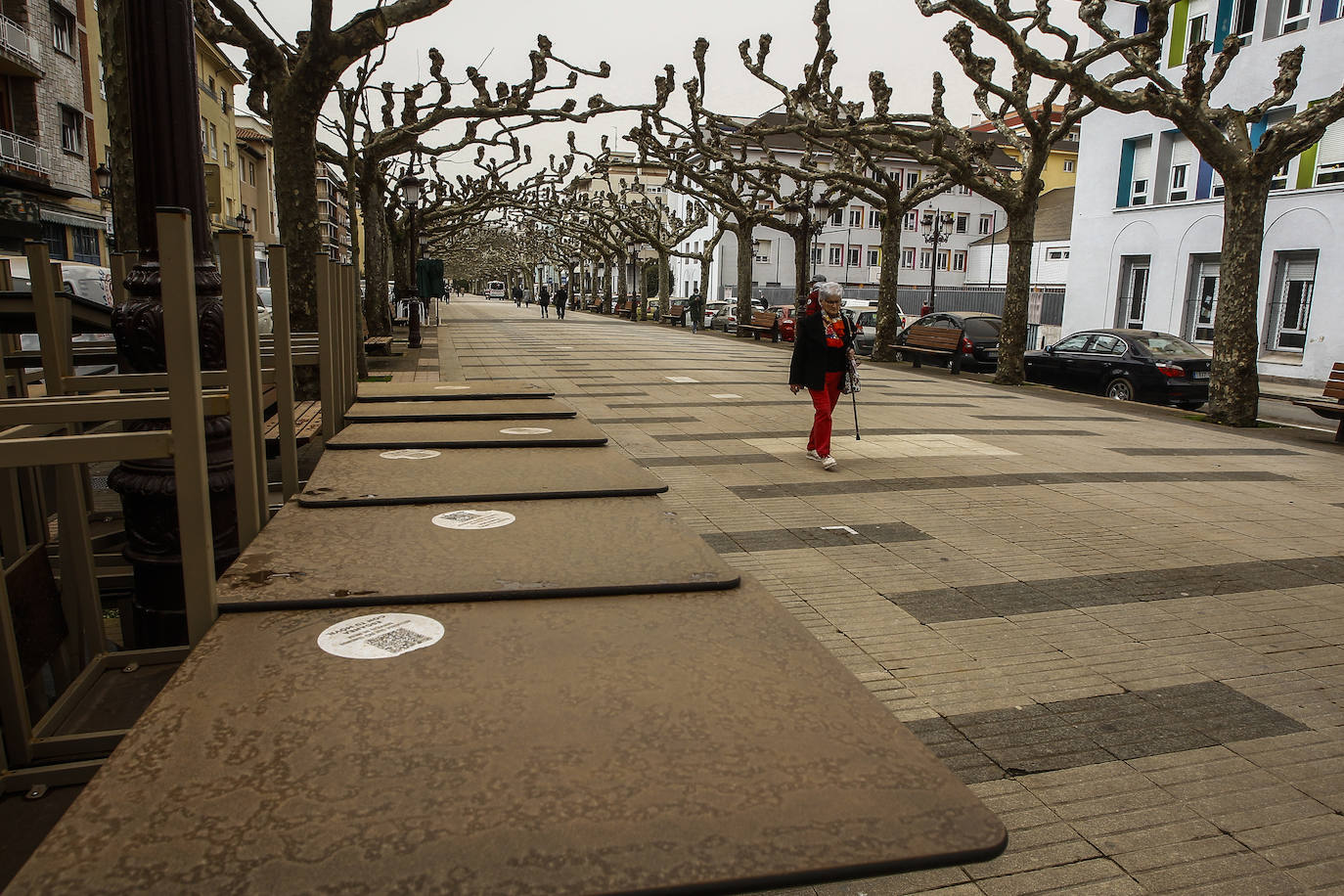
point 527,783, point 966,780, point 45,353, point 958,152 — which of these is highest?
point 958,152

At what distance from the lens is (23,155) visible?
25.4 metres

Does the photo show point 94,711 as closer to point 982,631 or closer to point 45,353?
point 45,353

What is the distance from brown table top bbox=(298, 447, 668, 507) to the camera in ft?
8.68

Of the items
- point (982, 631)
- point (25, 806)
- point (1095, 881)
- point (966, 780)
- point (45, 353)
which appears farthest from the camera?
point (982, 631)

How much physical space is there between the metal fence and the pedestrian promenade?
2476 centimetres

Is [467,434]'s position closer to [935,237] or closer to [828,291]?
[828,291]

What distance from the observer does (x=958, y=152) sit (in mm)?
17500

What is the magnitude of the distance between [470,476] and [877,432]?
8.44 meters

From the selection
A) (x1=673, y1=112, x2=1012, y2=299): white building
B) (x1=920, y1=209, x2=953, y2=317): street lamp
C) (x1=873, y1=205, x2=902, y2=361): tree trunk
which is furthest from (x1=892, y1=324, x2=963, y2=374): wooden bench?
(x1=673, y1=112, x2=1012, y2=299): white building

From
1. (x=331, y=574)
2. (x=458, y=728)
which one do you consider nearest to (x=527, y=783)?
(x=458, y=728)

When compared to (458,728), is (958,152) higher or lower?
higher

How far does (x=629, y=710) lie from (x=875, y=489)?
656cm

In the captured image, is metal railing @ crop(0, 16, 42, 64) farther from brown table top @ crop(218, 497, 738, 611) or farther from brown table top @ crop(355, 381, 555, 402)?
brown table top @ crop(218, 497, 738, 611)

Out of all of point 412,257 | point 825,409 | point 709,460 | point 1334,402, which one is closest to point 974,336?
point 1334,402
